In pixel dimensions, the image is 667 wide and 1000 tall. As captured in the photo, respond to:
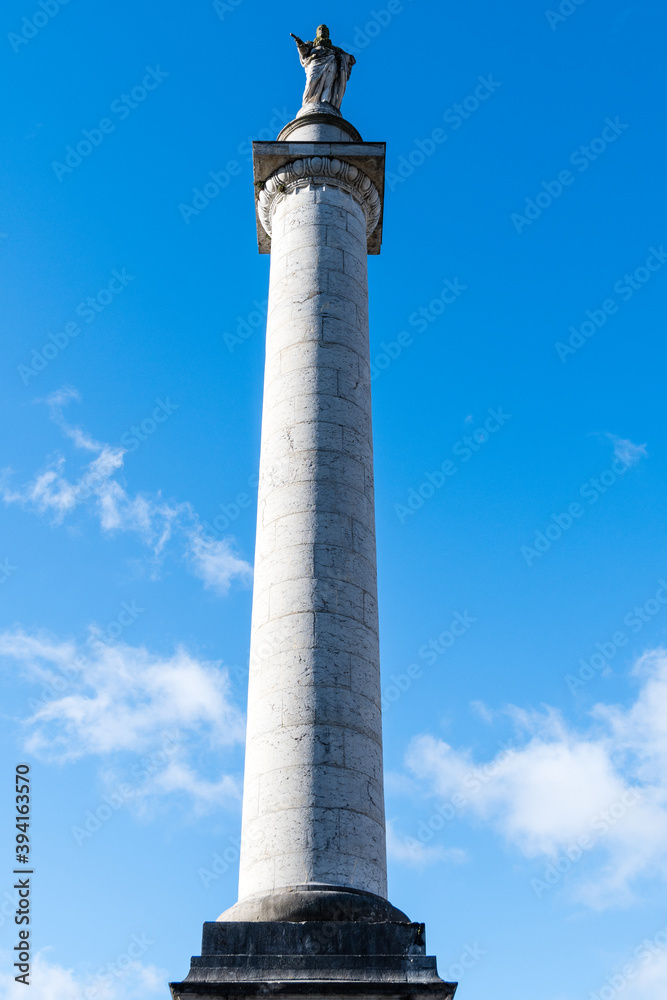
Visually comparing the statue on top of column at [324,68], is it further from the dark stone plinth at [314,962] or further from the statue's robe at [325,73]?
the dark stone plinth at [314,962]

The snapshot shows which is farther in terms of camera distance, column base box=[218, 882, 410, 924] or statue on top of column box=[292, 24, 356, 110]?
statue on top of column box=[292, 24, 356, 110]

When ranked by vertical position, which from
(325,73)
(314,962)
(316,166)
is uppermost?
(325,73)

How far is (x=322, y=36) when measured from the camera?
2122 cm

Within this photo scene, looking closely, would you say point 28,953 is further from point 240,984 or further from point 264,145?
point 264,145

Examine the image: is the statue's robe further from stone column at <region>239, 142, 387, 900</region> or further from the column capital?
stone column at <region>239, 142, 387, 900</region>

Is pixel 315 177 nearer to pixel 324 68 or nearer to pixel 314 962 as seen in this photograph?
pixel 324 68

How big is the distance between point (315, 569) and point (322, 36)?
41.8ft

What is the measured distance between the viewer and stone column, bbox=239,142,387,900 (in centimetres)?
1198

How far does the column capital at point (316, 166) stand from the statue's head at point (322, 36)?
416cm

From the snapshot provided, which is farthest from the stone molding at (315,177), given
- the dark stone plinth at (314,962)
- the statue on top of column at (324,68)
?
the dark stone plinth at (314,962)

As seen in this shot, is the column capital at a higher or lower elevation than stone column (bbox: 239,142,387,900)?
higher

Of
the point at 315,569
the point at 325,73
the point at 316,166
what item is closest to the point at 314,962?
the point at 315,569

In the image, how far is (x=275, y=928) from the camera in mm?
10984

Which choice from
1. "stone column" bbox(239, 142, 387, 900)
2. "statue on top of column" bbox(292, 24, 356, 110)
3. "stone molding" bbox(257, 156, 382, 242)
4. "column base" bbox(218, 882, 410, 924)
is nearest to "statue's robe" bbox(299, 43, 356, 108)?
"statue on top of column" bbox(292, 24, 356, 110)
